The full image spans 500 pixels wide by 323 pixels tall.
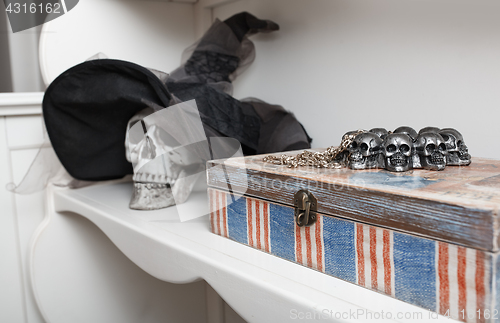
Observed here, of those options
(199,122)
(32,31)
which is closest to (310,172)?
(199,122)

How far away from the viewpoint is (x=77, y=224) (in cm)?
104

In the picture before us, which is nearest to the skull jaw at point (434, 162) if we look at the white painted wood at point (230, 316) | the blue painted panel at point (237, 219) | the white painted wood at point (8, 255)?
the blue painted panel at point (237, 219)

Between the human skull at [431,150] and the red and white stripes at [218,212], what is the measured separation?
29cm

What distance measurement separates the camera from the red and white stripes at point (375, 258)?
16.5 inches

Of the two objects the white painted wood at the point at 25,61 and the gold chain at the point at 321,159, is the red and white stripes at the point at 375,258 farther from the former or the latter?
the white painted wood at the point at 25,61

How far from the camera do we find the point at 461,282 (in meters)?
0.37

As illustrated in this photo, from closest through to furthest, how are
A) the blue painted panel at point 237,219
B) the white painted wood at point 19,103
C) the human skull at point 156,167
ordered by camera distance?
the blue painted panel at point 237,219 < the human skull at point 156,167 < the white painted wood at point 19,103

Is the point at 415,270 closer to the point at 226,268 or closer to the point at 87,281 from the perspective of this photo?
the point at 226,268

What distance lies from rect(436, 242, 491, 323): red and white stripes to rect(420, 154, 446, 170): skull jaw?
139mm

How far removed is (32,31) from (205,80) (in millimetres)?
663

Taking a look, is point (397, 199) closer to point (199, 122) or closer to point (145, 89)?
point (199, 122)

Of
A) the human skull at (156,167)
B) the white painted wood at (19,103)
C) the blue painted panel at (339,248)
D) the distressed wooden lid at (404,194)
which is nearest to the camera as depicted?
the distressed wooden lid at (404,194)

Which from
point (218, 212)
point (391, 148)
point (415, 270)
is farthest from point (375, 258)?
point (218, 212)

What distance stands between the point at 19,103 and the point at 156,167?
Result: 41 centimetres
